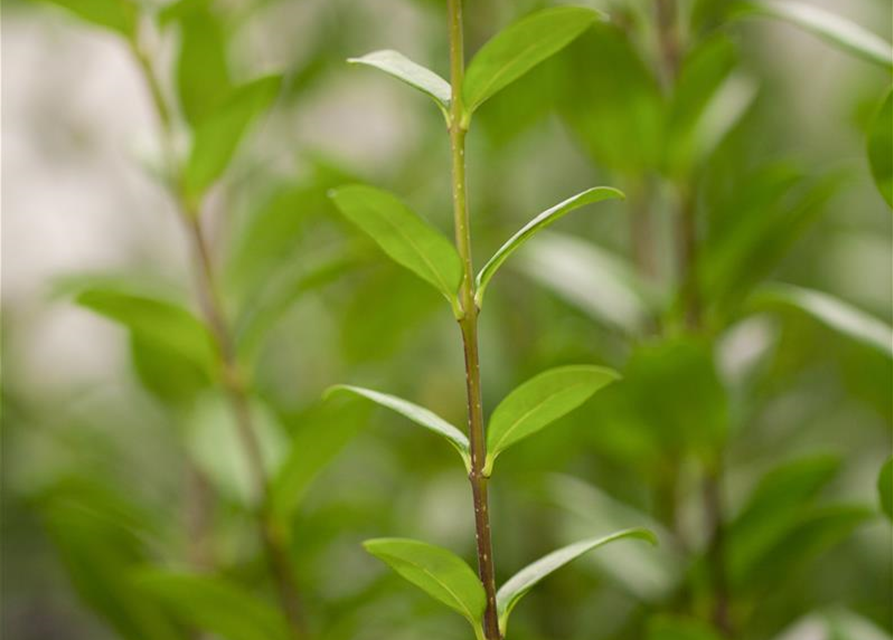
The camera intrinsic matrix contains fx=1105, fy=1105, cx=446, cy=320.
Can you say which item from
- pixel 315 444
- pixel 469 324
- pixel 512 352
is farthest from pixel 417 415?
pixel 512 352

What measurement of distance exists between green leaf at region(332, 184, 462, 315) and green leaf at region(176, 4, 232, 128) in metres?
0.24

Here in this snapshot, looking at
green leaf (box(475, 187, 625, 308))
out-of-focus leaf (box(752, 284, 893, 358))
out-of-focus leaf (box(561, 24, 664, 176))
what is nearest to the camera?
green leaf (box(475, 187, 625, 308))

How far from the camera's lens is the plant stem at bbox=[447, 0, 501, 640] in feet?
1.01

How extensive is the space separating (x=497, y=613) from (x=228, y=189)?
0.43 m

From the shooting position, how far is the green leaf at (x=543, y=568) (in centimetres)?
31

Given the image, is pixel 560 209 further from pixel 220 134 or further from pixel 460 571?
pixel 220 134

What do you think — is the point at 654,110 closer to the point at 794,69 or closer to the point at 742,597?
the point at 742,597

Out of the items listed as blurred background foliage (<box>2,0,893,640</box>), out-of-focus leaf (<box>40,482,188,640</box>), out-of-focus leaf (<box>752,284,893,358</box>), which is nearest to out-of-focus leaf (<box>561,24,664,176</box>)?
blurred background foliage (<box>2,0,893,640</box>)

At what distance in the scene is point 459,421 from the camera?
0.84 metres

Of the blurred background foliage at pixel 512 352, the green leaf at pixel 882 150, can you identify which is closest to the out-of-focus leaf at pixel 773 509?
the blurred background foliage at pixel 512 352

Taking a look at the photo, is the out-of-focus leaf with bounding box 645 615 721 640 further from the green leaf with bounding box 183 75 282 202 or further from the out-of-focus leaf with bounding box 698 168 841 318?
the green leaf with bounding box 183 75 282 202

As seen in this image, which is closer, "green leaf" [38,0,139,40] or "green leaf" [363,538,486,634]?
"green leaf" [363,538,486,634]

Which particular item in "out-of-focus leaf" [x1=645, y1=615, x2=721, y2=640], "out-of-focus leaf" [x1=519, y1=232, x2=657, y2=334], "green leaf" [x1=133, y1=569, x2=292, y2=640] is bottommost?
"green leaf" [x1=133, y1=569, x2=292, y2=640]

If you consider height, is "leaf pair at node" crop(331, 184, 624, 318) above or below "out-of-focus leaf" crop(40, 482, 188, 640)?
above
